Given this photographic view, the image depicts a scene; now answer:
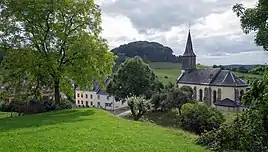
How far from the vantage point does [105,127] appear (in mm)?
16141

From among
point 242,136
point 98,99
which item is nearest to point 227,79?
point 98,99

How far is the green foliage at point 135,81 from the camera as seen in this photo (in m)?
52.6

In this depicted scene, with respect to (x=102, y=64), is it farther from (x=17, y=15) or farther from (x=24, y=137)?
(x=24, y=137)

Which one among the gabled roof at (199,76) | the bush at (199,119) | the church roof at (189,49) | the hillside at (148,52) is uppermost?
the hillside at (148,52)

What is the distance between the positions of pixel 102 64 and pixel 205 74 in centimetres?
5107

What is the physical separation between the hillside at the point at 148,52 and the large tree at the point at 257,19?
4891 inches

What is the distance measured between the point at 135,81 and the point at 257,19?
4429 centimetres

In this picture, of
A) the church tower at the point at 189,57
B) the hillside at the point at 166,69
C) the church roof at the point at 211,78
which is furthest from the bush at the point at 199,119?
the hillside at the point at 166,69

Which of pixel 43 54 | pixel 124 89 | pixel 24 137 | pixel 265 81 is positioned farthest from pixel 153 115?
pixel 265 81

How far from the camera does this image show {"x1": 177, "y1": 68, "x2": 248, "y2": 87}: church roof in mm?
64844

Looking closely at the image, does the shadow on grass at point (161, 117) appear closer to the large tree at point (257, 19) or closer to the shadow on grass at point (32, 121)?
the shadow on grass at point (32, 121)

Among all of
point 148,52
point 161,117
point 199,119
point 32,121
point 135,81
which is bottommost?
point 161,117

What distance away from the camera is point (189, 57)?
3123 inches

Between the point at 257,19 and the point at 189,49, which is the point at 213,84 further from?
the point at 257,19
